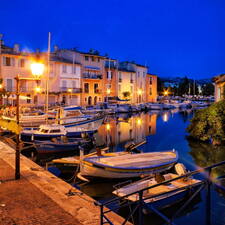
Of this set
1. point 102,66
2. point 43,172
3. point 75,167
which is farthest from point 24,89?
point 43,172

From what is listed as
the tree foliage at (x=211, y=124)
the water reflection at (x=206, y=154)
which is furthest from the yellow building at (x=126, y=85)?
the water reflection at (x=206, y=154)

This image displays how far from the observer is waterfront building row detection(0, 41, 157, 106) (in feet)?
154

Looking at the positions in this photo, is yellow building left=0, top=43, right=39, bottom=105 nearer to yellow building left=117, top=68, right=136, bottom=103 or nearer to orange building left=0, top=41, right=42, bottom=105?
orange building left=0, top=41, right=42, bottom=105

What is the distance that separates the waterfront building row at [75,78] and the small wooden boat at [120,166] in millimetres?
30038

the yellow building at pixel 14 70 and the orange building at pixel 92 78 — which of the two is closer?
the yellow building at pixel 14 70

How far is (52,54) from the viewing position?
59.2 meters

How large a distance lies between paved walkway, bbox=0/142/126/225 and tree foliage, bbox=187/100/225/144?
1825 cm

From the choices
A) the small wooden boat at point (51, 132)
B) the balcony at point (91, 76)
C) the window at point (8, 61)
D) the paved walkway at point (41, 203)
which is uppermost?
the window at point (8, 61)

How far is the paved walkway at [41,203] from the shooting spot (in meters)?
7.27

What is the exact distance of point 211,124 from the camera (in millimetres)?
25578

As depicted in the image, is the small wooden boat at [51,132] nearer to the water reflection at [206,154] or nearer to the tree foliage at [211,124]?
the water reflection at [206,154]

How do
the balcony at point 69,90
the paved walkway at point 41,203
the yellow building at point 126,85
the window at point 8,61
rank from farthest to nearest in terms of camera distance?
1. the yellow building at point 126,85
2. the balcony at point 69,90
3. the window at point 8,61
4. the paved walkway at point 41,203

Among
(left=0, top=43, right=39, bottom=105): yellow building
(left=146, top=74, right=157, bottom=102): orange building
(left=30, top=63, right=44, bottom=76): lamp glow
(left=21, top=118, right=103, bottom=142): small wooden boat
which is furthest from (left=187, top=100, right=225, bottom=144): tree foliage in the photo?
(left=146, top=74, right=157, bottom=102): orange building

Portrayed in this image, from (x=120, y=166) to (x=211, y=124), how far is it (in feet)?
48.1
